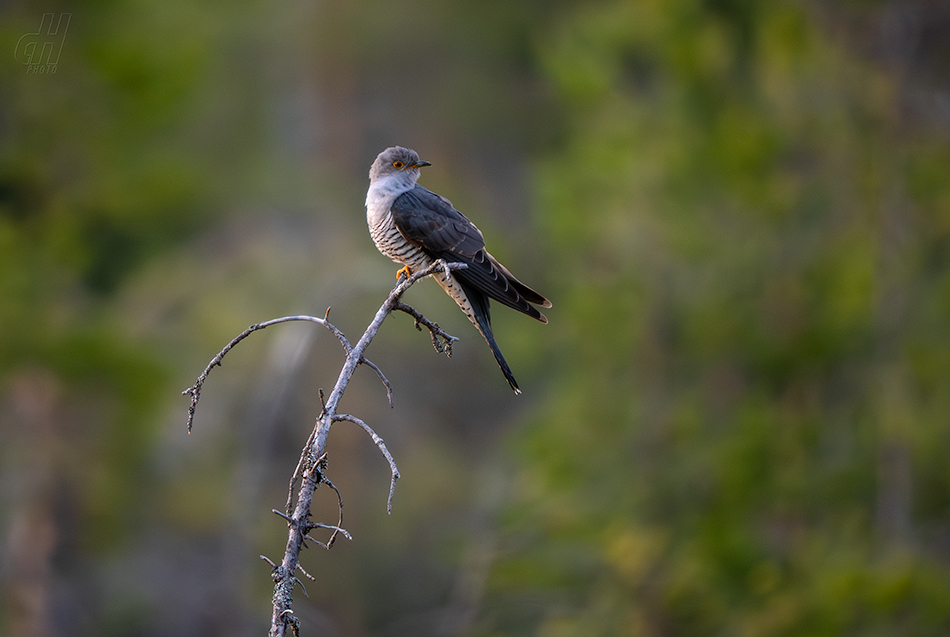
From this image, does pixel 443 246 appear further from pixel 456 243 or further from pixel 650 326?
pixel 650 326

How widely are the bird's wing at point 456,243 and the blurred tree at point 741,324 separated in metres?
4.86

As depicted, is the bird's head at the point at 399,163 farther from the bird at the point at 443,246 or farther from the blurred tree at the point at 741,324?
the blurred tree at the point at 741,324

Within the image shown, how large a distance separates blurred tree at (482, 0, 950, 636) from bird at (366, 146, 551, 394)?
15.8 ft

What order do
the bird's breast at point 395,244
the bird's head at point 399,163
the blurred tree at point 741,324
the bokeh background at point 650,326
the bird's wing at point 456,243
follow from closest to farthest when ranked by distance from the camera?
the bird's wing at point 456,243, the bird's breast at point 395,244, the bird's head at point 399,163, the bokeh background at point 650,326, the blurred tree at point 741,324

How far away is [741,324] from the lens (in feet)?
28.1

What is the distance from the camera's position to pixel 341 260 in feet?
39.2

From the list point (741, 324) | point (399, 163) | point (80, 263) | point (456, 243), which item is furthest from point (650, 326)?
point (80, 263)

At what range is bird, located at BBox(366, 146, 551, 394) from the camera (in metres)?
3.65

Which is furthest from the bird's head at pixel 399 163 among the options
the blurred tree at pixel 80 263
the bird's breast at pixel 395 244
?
the blurred tree at pixel 80 263

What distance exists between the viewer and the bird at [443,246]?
3648 mm

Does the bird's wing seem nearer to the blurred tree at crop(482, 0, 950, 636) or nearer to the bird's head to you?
the bird's head

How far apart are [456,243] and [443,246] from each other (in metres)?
0.06

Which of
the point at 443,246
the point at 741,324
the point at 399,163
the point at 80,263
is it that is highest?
the point at 80,263

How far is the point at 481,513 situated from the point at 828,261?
462cm
